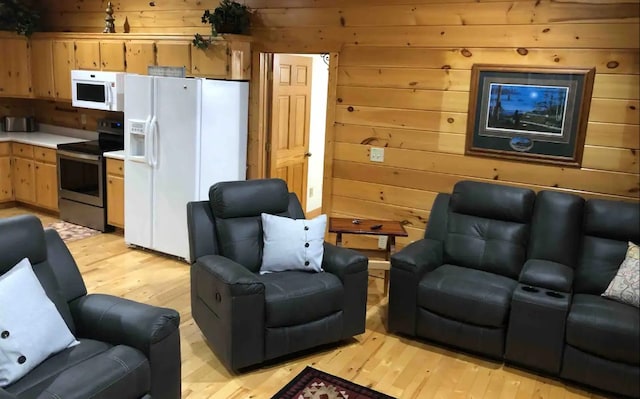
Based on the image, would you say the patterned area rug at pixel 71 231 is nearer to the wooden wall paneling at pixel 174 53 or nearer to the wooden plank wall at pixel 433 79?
the wooden wall paneling at pixel 174 53

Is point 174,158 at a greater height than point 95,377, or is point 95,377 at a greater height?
point 174,158

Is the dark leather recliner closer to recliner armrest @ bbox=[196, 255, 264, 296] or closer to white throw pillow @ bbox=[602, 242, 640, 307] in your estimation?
recliner armrest @ bbox=[196, 255, 264, 296]

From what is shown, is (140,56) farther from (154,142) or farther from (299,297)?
(299,297)

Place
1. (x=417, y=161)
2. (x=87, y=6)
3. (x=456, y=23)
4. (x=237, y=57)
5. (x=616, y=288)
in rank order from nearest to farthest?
(x=616, y=288) < (x=456, y=23) < (x=417, y=161) < (x=237, y=57) < (x=87, y=6)

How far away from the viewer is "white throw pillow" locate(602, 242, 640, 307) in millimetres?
3066

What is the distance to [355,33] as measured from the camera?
436cm

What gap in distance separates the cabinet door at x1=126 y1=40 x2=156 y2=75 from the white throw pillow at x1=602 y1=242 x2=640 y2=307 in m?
4.11

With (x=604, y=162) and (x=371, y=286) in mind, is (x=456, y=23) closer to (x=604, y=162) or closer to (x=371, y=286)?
(x=604, y=162)

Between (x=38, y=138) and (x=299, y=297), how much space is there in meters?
4.50

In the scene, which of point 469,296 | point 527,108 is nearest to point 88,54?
point 527,108

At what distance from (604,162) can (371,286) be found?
6.29 ft

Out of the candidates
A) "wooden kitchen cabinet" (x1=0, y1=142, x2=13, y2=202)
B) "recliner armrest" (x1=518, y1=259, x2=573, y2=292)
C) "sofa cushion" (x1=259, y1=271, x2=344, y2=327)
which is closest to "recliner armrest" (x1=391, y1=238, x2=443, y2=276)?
"sofa cushion" (x1=259, y1=271, x2=344, y2=327)

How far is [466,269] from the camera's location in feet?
12.0

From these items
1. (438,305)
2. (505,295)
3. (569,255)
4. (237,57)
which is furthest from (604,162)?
(237,57)
